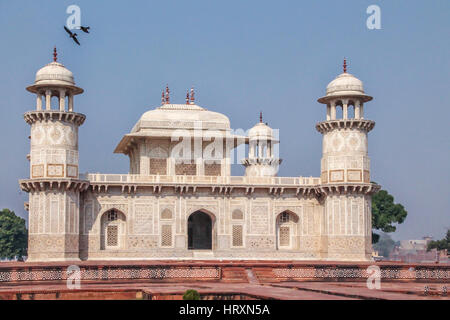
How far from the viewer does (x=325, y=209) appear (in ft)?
125

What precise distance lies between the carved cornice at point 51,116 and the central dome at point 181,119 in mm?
4822

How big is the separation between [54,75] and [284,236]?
13.5 metres

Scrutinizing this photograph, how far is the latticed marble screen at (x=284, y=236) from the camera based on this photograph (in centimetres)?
3922

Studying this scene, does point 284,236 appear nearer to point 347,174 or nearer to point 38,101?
point 347,174

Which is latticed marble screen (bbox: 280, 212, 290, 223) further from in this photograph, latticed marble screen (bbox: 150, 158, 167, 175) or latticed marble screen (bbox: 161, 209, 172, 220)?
latticed marble screen (bbox: 150, 158, 167, 175)

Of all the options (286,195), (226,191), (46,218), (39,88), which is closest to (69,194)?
(46,218)

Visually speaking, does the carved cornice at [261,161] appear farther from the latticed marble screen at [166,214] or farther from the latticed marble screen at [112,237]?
the latticed marble screen at [112,237]

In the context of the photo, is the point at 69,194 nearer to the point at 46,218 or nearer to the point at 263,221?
the point at 46,218

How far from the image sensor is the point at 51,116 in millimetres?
35625

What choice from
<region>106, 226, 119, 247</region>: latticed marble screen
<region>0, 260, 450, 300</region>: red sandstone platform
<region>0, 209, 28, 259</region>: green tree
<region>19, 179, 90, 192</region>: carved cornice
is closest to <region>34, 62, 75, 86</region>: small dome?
<region>19, 179, 90, 192</region>: carved cornice

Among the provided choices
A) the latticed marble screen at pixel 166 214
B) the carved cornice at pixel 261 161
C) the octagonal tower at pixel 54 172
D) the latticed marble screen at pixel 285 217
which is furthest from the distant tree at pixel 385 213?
the octagonal tower at pixel 54 172

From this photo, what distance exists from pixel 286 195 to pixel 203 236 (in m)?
4.97

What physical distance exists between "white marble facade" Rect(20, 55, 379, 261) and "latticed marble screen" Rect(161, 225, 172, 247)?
2.2 inches
